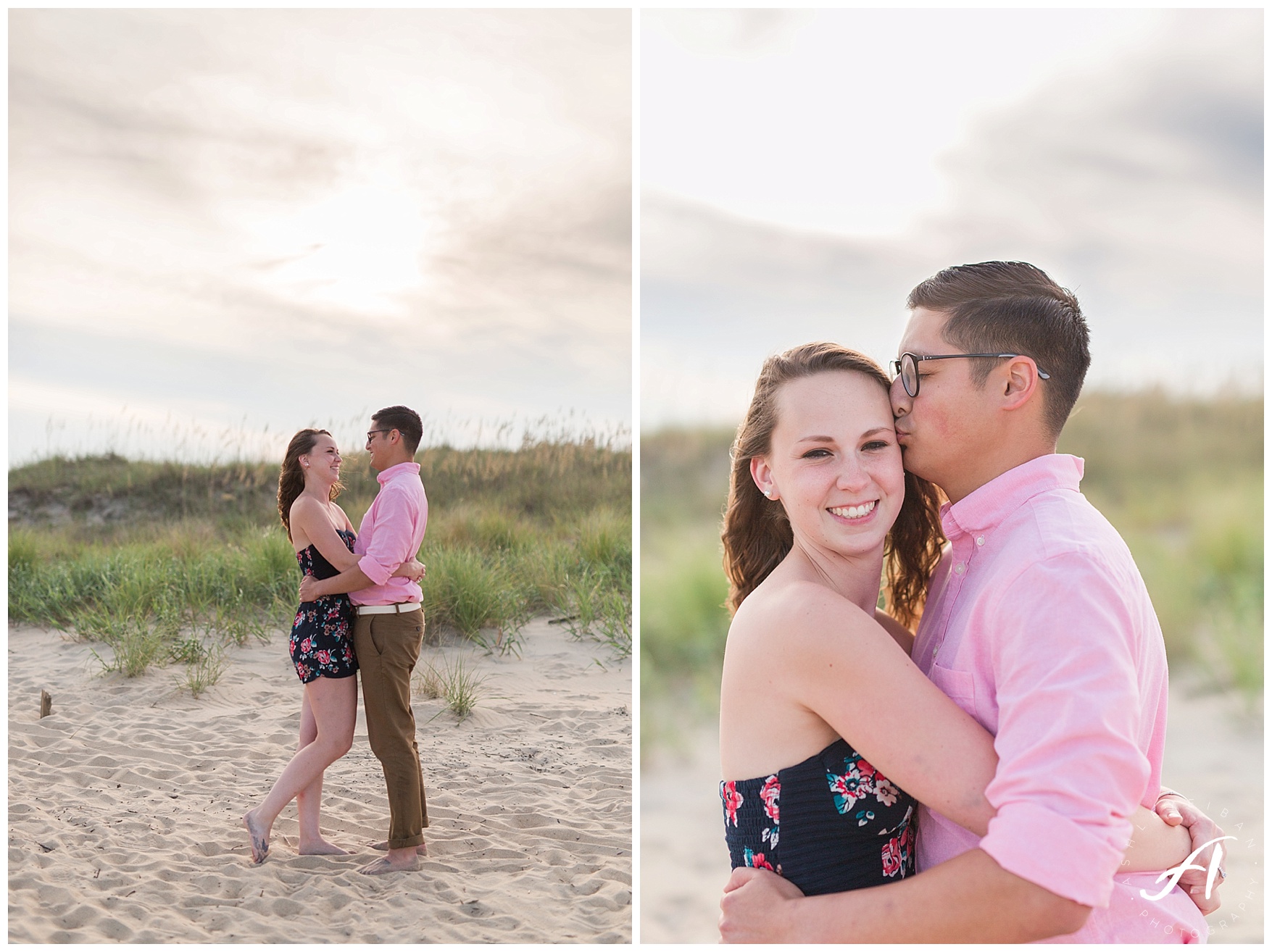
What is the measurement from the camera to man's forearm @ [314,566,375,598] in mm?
3162

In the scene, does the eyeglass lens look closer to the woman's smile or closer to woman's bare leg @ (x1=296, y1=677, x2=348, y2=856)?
the woman's smile

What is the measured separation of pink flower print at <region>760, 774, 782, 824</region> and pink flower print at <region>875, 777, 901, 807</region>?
15 centimetres

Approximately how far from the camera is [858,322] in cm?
797

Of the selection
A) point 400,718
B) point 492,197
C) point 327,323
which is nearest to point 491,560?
point 327,323

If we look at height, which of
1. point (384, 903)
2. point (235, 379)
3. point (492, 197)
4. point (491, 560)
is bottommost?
point (384, 903)

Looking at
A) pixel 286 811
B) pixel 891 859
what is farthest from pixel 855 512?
pixel 286 811

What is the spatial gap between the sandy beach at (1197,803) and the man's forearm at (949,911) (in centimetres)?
349

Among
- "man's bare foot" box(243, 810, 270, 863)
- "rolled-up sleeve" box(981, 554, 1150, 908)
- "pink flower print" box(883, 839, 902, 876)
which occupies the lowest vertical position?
"man's bare foot" box(243, 810, 270, 863)

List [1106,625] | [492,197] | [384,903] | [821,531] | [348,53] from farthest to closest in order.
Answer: [492,197] → [348,53] → [384,903] → [821,531] → [1106,625]

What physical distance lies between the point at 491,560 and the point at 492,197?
3434mm

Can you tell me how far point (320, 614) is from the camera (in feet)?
10.6

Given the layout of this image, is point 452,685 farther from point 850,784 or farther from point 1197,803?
point 850,784

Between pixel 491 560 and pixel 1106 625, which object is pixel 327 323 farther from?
pixel 1106 625

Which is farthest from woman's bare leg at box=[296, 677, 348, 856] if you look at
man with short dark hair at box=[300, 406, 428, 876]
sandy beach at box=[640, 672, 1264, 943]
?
sandy beach at box=[640, 672, 1264, 943]
